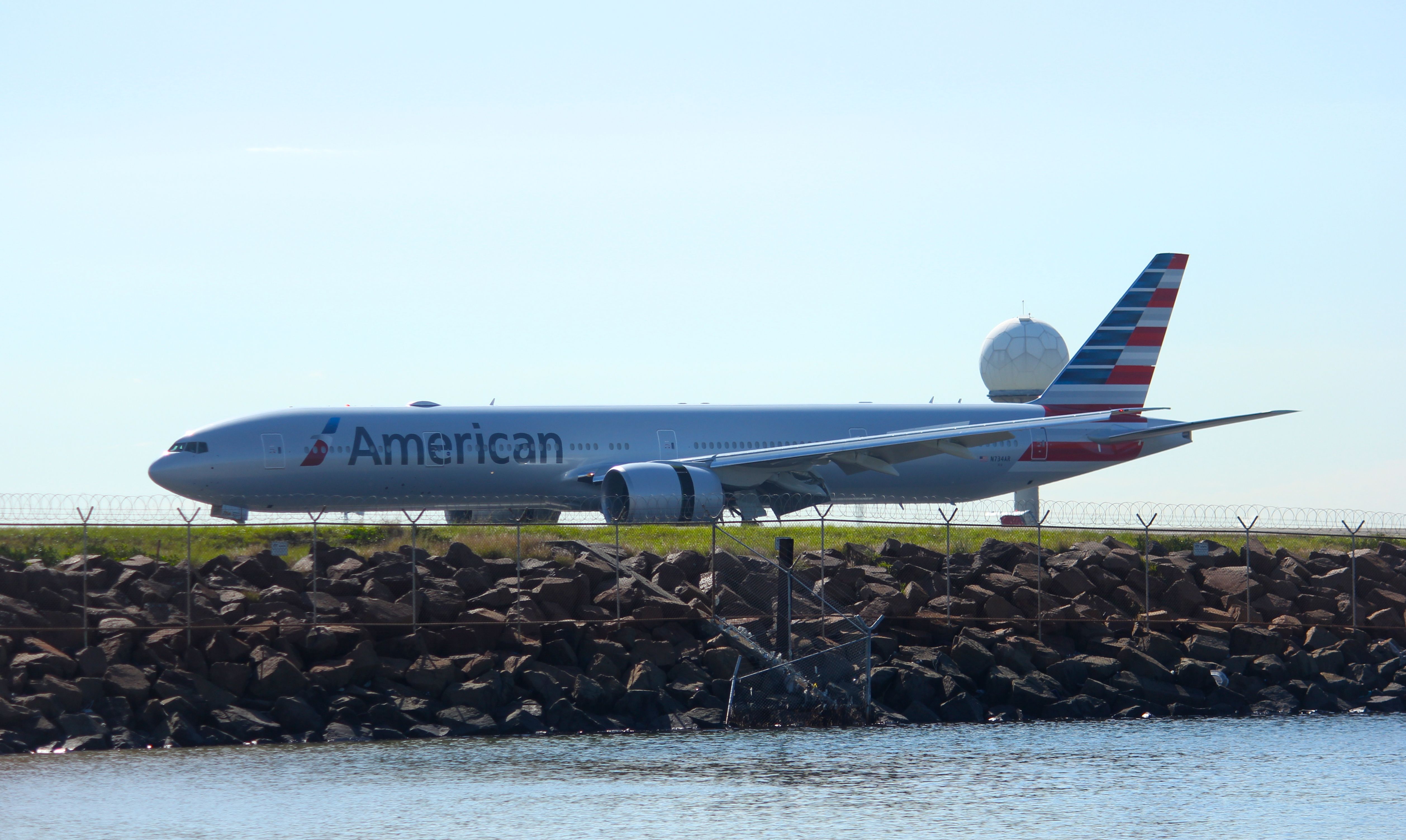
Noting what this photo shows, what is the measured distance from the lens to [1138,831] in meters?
17.5

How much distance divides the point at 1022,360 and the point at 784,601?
1517 inches

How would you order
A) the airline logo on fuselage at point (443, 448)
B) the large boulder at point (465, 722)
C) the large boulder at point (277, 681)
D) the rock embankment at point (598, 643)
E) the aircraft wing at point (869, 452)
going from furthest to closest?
1. the aircraft wing at point (869, 452)
2. the airline logo on fuselage at point (443, 448)
3. the large boulder at point (277, 681)
4. the large boulder at point (465, 722)
5. the rock embankment at point (598, 643)

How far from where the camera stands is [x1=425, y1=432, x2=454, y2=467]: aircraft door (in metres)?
39.6

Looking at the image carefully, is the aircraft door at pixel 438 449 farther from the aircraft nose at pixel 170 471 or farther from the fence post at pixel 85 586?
the fence post at pixel 85 586

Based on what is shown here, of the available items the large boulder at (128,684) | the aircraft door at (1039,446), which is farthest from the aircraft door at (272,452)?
the aircraft door at (1039,446)

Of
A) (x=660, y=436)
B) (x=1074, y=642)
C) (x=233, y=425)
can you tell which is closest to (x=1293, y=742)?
(x=1074, y=642)

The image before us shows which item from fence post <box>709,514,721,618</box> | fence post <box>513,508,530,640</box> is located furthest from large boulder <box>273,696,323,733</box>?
fence post <box>709,514,721,618</box>

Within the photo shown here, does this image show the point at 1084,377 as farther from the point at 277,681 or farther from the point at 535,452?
the point at 277,681

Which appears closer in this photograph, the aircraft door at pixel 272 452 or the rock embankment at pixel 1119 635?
the rock embankment at pixel 1119 635

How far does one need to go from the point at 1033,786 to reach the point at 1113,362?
34.1m

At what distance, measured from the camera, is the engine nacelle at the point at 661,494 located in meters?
37.1

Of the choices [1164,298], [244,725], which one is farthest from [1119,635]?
[1164,298]

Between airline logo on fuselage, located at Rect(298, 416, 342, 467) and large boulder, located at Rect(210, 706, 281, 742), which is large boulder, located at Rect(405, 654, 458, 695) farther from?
airline logo on fuselage, located at Rect(298, 416, 342, 467)

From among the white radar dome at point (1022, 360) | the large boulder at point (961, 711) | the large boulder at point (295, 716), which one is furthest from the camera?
the white radar dome at point (1022, 360)
